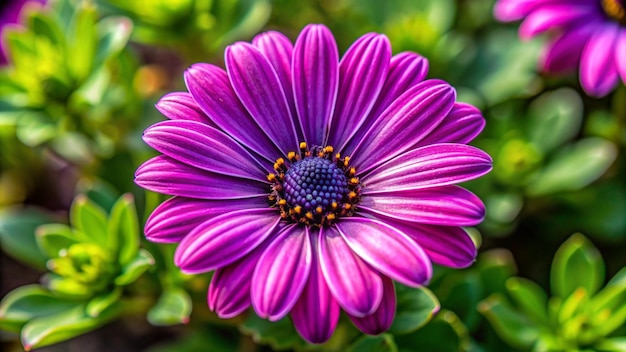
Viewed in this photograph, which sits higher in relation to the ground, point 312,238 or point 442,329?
point 312,238

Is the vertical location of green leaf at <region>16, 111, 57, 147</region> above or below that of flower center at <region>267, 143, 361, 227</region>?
above

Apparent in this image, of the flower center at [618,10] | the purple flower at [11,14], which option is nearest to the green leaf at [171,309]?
the purple flower at [11,14]

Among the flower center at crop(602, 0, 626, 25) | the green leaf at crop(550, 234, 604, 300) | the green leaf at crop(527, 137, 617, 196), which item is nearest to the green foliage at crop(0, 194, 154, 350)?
the green leaf at crop(550, 234, 604, 300)

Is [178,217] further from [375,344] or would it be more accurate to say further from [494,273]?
[494,273]

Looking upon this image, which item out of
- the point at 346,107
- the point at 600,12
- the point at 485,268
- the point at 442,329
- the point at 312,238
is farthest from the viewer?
the point at 600,12

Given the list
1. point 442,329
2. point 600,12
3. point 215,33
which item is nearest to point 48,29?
point 215,33

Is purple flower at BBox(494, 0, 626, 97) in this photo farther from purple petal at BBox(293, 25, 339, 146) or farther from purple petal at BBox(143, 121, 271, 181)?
purple petal at BBox(143, 121, 271, 181)

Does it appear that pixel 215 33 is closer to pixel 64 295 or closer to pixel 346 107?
pixel 346 107
